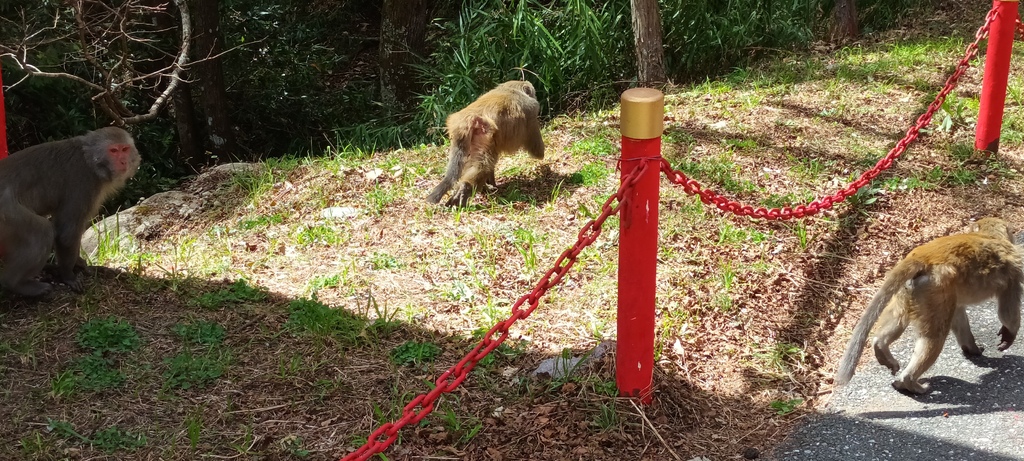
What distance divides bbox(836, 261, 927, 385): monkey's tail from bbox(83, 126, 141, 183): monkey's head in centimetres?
399

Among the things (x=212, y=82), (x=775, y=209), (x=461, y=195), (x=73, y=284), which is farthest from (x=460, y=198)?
(x=212, y=82)

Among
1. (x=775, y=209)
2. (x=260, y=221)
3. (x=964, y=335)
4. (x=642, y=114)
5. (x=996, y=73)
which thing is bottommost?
(x=260, y=221)

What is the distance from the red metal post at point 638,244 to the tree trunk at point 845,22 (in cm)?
721

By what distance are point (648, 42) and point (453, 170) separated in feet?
10.9

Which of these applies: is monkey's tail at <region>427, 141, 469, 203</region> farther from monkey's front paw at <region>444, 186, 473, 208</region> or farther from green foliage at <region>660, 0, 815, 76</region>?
green foliage at <region>660, 0, 815, 76</region>

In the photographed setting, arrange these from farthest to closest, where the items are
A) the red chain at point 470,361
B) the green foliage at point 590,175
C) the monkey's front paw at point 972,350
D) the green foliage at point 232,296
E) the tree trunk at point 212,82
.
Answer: the tree trunk at point 212,82, the green foliage at point 590,175, the green foliage at point 232,296, the monkey's front paw at point 972,350, the red chain at point 470,361

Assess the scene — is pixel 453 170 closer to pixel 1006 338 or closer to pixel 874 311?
pixel 874 311

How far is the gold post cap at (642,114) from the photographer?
11.5 feet

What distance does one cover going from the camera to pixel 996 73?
6.34 metres

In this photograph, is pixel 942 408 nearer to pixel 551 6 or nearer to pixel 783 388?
pixel 783 388

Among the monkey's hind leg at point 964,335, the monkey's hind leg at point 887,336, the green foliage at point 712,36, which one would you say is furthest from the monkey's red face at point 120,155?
the green foliage at point 712,36

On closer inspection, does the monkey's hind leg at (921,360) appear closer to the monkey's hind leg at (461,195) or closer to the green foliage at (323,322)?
the green foliage at (323,322)

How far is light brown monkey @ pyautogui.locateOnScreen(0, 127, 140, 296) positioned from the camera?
4797 mm

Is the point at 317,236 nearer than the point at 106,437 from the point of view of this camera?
No
